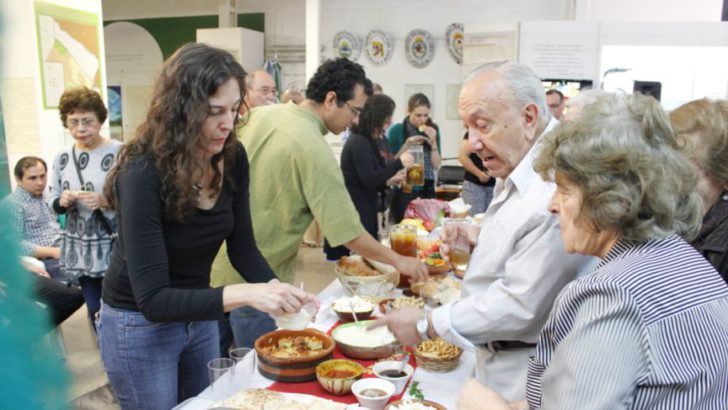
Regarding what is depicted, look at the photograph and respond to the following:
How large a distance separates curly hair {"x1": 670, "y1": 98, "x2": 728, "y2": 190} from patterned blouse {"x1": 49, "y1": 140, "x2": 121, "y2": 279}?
2.73m

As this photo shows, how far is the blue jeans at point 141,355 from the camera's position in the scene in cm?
153

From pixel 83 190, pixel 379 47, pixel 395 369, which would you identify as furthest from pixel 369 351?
pixel 379 47

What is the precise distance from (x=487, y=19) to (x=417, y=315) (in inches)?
301

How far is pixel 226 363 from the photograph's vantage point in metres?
1.48

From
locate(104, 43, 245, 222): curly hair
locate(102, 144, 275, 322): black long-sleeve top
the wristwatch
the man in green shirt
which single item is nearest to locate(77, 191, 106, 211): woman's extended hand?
the man in green shirt

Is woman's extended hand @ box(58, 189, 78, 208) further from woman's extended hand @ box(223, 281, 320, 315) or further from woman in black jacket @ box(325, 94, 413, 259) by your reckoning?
woman's extended hand @ box(223, 281, 320, 315)

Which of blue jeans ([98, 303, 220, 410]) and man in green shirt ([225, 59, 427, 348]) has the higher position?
man in green shirt ([225, 59, 427, 348])

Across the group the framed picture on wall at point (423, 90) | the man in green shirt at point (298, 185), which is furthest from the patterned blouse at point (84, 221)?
the framed picture on wall at point (423, 90)

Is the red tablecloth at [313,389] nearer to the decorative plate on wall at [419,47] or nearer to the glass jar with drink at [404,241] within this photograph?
the glass jar with drink at [404,241]

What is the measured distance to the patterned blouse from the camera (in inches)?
121

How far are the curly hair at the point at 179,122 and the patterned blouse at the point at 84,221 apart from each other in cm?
178

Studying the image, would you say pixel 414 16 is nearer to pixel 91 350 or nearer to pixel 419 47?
pixel 419 47

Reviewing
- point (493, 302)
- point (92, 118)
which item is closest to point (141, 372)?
point (493, 302)

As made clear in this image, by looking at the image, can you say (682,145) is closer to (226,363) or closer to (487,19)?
(226,363)
